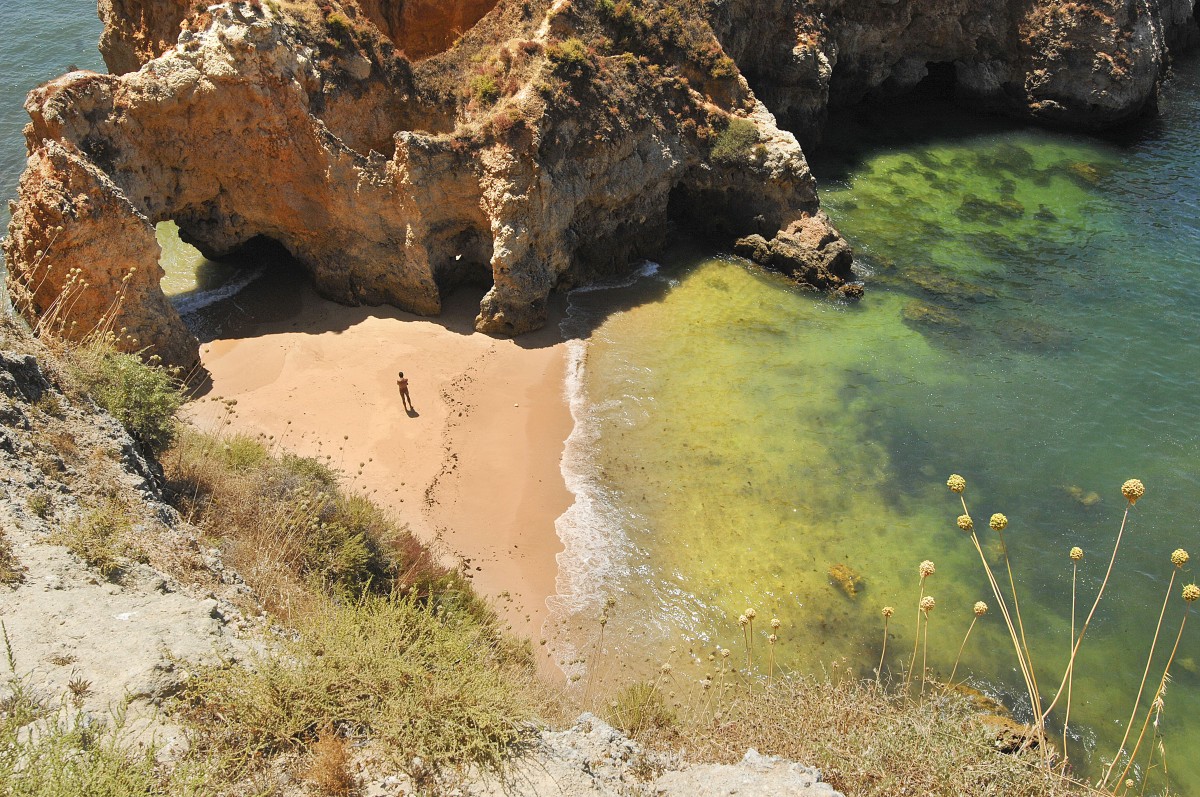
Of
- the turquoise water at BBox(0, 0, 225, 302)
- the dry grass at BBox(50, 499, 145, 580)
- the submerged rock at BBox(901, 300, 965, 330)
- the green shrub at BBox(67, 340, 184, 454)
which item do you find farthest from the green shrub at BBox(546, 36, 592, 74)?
the dry grass at BBox(50, 499, 145, 580)

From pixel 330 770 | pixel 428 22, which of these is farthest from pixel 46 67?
pixel 330 770

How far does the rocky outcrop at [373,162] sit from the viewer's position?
1689 cm

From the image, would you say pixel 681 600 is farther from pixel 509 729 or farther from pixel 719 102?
pixel 719 102

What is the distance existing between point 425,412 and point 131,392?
7090 mm

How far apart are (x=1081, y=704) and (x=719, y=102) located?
18725 mm

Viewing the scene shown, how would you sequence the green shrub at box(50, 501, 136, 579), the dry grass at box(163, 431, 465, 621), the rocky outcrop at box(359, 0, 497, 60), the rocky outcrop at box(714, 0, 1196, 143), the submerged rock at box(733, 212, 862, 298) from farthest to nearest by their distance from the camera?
1. the rocky outcrop at box(714, 0, 1196, 143)
2. the submerged rock at box(733, 212, 862, 298)
3. the rocky outcrop at box(359, 0, 497, 60)
4. the dry grass at box(163, 431, 465, 621)
5. the green shrub at box(50, 501, 136, 579)

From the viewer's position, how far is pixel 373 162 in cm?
1994

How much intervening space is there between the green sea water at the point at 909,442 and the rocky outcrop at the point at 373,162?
2694 mm

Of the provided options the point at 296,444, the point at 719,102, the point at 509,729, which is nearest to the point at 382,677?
the point at 509,729

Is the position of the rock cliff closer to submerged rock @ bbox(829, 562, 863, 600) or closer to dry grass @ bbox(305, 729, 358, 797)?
submerged rock @ bbox(829, 562, 863, 600)

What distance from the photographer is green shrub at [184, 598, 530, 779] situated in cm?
705

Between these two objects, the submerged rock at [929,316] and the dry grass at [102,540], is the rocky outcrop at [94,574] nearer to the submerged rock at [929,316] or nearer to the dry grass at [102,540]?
the dry grass at [102,540]

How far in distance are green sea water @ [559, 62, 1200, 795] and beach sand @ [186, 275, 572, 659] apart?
88 cm

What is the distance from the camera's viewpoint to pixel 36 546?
325 inches
